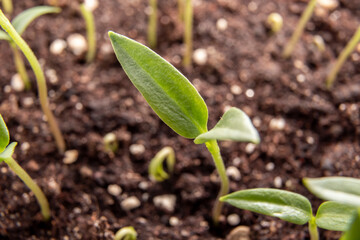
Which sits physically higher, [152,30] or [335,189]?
[152,30]

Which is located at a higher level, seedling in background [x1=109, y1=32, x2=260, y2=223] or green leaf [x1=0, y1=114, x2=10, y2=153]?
seedling in background [x1=109, y1=32, x2=260, y2=223]

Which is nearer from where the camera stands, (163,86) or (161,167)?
(163,86)

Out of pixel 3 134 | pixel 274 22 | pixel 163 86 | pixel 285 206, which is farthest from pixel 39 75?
pixel 274 22

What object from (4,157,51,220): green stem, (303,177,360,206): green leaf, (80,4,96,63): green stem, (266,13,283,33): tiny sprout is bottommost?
(4,157,51,220): green stem

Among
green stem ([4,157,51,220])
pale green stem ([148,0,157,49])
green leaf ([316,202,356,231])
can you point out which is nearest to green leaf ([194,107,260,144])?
green leaf ([316,202,356,231])

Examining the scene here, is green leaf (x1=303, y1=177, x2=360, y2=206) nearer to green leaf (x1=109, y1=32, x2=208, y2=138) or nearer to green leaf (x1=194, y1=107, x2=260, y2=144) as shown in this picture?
green leaf (x1=194, y1=107, x2=260, y2=144)

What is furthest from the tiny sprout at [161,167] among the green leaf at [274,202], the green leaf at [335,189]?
the green leaf at [335,189]

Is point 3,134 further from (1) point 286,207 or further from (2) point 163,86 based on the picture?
(1) point 286,207
